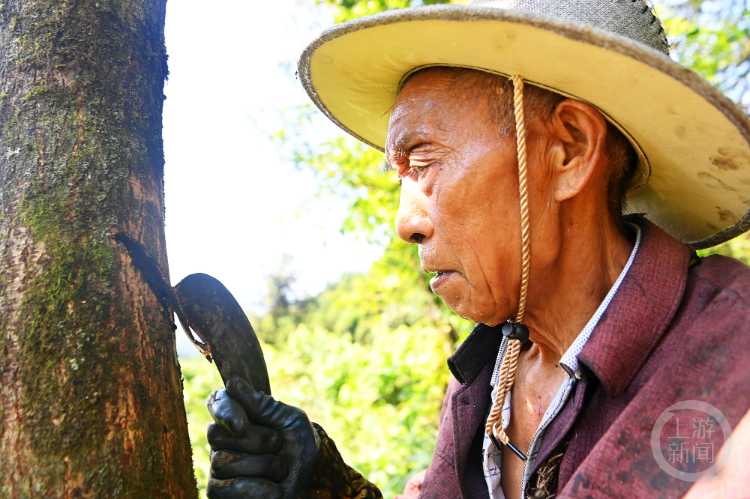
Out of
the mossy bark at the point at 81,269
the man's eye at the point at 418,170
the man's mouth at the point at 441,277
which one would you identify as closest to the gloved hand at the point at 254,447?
the mossy bark at the point at 81,269

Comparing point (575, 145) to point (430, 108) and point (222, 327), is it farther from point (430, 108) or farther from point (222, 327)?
point (222, 327)

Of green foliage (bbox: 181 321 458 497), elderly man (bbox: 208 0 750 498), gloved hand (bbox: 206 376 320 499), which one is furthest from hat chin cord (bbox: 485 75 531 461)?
green foliage (bbox: 181 321 458 497)

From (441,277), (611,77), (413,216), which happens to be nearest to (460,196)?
(413,216)

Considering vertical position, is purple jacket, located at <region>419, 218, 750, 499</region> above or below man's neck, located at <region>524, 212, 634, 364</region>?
below

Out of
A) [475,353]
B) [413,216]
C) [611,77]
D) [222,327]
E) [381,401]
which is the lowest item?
[381,401]

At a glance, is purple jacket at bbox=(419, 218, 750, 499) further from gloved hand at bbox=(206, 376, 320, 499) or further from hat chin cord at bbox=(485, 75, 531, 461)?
gloved hand at bbox=(206, 376, 320, 499)

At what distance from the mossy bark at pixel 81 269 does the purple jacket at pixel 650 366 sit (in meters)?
1.07

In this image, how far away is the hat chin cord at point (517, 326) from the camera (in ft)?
4.88

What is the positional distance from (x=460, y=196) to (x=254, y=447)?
1.04 metres

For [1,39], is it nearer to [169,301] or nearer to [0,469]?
[169,301]

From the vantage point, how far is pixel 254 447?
1.52 meters

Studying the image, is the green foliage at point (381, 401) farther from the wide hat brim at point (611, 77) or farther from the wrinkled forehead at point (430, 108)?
the wrinkled forehead at point (430, 108)

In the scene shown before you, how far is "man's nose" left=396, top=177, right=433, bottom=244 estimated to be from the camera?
5.38 feet

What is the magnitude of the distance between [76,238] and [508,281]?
1.27 metres
